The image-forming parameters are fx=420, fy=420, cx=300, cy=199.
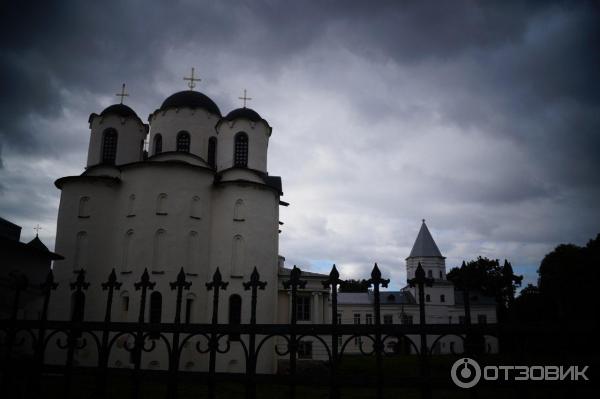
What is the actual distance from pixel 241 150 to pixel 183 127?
4.29m

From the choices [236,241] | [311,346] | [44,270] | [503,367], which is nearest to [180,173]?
[236,241]

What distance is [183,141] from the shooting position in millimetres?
29047

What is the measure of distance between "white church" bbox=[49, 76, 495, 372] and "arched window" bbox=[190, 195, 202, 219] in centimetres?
6

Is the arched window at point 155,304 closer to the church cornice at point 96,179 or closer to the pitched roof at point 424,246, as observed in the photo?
the church cornice at point 96,179

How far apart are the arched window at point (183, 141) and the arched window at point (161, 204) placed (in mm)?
5587

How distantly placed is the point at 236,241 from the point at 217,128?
9.02m

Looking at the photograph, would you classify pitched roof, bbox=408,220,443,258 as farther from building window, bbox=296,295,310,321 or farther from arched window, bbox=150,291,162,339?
arched window, bbox=150,291,162,339

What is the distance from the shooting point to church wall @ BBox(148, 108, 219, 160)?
28797 millimetres

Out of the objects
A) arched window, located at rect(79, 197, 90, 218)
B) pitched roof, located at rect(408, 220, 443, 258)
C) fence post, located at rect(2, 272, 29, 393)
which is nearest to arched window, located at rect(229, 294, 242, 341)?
arched window, located at rect(79, 197, 90, 218)

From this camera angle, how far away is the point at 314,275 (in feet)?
102

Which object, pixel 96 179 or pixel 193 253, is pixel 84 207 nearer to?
pixel 96 179

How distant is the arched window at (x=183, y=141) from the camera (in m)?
28.8

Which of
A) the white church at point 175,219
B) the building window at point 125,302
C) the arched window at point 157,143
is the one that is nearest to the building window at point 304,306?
the white church at point 175,219

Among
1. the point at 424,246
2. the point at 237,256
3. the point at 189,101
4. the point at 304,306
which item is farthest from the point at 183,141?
the point at 424,246
